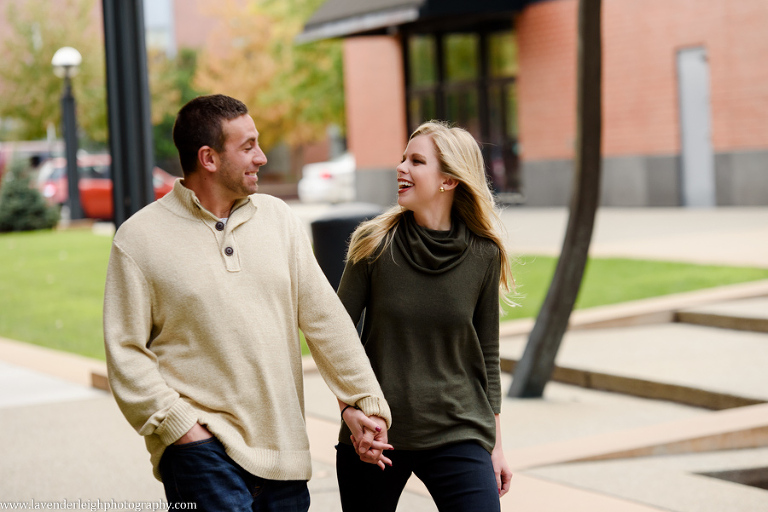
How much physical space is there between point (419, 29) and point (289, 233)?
75.8 feet

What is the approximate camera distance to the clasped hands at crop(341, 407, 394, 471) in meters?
2.92

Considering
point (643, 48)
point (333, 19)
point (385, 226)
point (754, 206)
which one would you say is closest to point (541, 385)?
point (385, 226)

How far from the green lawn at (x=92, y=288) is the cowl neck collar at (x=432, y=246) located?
5.69 m

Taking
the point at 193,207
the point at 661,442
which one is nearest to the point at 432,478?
the point at 193,207

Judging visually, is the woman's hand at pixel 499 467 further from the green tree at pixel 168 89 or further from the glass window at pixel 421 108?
the green tree at pixel 168 89

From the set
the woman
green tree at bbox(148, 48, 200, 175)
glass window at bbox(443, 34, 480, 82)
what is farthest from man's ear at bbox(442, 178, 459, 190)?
green tree at bbox(148, 48, 200, 175)

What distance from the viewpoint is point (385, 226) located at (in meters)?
3.23

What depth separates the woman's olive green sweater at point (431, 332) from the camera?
3.07 metres

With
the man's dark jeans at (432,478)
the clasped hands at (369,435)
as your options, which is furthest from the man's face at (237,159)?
the man's dark jeans at (432,478)

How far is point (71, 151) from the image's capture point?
24.3 meters

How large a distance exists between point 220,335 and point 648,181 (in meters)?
19.4

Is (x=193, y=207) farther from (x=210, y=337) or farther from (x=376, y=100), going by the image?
(x=376, y=100)

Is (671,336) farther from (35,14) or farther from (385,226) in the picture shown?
(35,14)

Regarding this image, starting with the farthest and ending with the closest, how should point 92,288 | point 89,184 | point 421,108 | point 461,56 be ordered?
1. point 89,184
2. point 421,108
3. point 461,56
4. point 92,288
